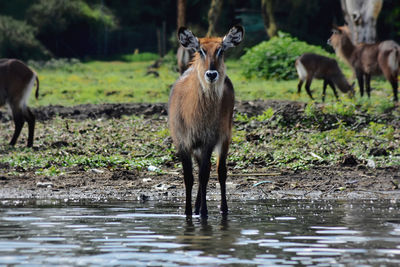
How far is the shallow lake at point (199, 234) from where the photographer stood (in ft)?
16.9

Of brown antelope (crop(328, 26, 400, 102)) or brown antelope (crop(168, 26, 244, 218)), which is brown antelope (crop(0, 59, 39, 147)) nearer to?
brown antelope (crop(168, 26, 244, 218))

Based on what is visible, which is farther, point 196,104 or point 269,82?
point 269,82

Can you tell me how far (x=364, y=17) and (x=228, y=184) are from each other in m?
14.0

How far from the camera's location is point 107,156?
10984 mm

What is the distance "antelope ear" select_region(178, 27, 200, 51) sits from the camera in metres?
7.05

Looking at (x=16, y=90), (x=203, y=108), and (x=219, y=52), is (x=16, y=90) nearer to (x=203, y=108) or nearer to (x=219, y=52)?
(x=203, y=108)

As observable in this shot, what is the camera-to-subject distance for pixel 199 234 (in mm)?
6227

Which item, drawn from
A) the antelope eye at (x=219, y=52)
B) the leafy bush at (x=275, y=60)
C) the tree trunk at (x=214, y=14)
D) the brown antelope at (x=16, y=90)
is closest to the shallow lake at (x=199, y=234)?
the antelope eye at (x=219, y=52)

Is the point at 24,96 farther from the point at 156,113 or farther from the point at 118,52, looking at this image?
the point at 118,52

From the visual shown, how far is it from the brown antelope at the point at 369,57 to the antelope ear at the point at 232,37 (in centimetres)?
938

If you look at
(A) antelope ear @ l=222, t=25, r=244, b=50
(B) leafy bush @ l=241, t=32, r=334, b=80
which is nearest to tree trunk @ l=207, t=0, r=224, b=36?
(B) leafy bush @ l=241, t=32, r=334, b=80

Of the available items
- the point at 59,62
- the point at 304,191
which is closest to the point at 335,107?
the point at 304,191

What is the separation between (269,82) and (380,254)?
1568 centimetres

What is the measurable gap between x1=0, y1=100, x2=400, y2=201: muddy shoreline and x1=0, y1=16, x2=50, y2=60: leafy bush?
2468 cm
